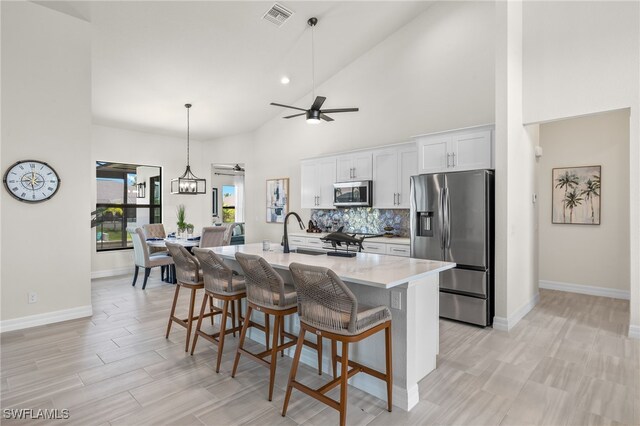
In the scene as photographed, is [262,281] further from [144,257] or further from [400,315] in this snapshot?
[144,257]

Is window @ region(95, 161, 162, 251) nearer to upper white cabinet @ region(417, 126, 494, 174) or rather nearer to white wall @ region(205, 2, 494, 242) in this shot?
white wall @ region(205, 2, 494, 242)

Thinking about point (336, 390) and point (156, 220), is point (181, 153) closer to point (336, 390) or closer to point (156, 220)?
point (156, 220)

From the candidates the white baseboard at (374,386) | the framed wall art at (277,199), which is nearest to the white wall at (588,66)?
the white baseboard at (374,386)

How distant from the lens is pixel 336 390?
2633mm

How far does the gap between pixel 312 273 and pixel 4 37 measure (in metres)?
4.49

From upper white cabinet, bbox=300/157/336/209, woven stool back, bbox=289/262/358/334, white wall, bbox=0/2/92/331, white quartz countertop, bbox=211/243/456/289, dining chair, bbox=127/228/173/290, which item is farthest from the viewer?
upper white cabinet, bbox=300/157/336/209

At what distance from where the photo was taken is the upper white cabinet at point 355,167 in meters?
5.71

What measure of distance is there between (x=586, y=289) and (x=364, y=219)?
3.71 metres

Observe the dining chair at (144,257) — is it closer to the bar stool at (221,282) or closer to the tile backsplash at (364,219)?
the tile backsplash at (364,219)

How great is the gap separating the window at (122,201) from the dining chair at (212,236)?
8.77ft

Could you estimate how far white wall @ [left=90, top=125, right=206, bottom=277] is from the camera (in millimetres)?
7023

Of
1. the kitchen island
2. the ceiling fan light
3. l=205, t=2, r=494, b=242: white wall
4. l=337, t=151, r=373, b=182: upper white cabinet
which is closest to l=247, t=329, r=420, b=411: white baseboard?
the kitchen island

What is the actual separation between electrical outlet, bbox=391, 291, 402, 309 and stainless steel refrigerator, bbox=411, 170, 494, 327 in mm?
2079

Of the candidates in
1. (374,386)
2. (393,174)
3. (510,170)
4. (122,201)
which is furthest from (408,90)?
(122,201)
